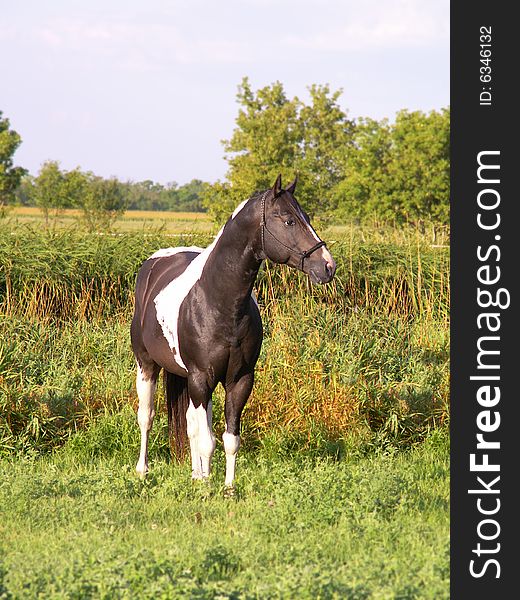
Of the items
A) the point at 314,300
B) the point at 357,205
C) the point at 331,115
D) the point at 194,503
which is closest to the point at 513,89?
the point at 194,503

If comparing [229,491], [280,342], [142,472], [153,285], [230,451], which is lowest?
[142,472]

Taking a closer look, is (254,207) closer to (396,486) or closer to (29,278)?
(396,486)

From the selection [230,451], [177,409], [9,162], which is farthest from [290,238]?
[9,162]

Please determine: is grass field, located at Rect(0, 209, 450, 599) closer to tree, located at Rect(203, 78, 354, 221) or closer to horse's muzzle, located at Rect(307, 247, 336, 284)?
horse's muzzle, located at Rect(307, 247, 336, 284)

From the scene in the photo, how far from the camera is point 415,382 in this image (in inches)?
356

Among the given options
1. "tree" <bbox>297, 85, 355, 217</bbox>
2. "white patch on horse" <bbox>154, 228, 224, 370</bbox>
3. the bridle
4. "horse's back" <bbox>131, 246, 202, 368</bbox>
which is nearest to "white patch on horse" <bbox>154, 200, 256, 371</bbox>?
"white patch on horse" <bbox>154, 228, 224, 370</bbox>

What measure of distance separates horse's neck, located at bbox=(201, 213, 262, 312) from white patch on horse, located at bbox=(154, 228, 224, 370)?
0.95ft

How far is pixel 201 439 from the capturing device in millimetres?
6793

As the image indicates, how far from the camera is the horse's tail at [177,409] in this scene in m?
7.77

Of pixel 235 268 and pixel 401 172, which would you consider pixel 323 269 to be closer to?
pixel 235 268

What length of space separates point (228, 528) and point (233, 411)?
114cm

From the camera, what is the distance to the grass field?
15.8 ft

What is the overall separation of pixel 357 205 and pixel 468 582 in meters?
41.0

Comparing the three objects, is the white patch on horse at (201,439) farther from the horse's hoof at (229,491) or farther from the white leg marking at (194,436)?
the horse's hoof at (229,491)
